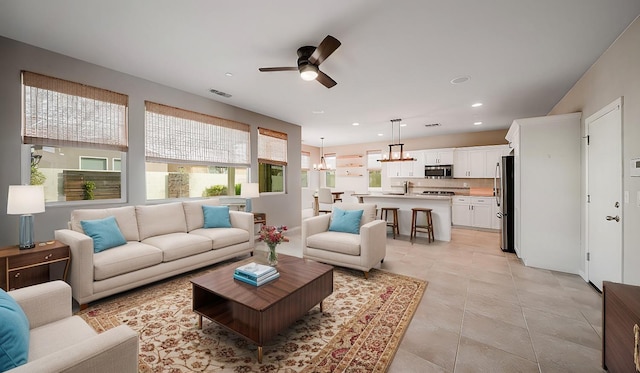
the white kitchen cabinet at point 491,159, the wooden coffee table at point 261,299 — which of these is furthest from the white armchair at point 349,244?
the white kitchen cabinet at point 491,159

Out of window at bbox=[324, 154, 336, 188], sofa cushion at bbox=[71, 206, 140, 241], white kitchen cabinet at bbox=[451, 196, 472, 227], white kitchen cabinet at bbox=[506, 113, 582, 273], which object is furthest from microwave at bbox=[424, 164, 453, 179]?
sofa cushion at bbox=[71, 206, 140, 241]

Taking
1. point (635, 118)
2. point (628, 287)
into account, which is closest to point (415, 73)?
point (635, 118)

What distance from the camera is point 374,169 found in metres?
9.27

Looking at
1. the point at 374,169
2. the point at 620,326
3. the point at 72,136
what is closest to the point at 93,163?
the point at 72,136

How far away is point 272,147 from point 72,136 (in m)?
3.45

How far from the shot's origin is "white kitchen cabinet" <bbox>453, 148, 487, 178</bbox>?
6988 mm

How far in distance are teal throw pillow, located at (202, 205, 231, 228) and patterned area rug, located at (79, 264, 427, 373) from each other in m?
1.12

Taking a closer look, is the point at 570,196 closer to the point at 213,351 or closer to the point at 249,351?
the point at 249,351

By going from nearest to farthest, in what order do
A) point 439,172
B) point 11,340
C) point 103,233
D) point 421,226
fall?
1. point 11,340
2. point 103,233
3. point 421,226
4. point 439,172

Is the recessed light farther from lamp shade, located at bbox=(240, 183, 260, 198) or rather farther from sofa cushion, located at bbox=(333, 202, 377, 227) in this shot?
lamp shade, located at bbox=(240, 183, 260, 198)

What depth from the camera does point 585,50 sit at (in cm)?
282

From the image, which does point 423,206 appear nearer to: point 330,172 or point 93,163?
point 330,172

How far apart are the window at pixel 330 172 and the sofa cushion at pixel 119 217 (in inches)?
292

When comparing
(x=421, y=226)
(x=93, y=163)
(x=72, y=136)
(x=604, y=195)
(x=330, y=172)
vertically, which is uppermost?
(x=72, y=136)
